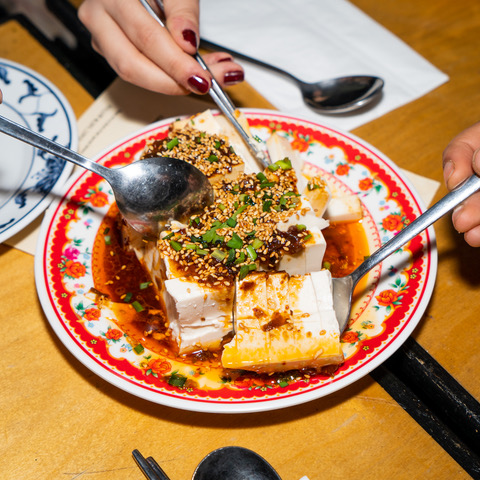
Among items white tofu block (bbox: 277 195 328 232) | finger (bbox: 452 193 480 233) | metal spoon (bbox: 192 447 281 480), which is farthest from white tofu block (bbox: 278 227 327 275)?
metal spoon (bbox: 192 447 281 480)

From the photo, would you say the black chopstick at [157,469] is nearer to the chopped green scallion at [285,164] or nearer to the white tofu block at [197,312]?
the white tofu block at [197,312]

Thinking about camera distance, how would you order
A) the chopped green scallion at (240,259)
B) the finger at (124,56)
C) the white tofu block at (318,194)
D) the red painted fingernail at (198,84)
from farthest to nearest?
the finger at (124,56)
the red painted fingernail at (198,84)
the white tofu block at (318,194)
the chopped green scallion at (240,259)

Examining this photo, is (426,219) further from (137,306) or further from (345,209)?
(137,306)

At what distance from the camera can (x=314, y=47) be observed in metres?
3.41

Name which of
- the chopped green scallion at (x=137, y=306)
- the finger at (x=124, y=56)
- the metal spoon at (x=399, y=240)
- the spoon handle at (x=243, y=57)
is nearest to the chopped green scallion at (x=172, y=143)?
the finger at (x=124, y=56)

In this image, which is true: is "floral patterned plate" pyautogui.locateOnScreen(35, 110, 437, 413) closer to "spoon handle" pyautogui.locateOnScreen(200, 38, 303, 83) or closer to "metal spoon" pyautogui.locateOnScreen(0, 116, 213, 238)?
"metal spoon" pyautogui.locateOnScreen(0, 116, 213, 238)

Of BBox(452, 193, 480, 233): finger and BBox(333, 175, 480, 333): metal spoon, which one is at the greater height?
BBox(333, 175, 480, 333): metal spoon

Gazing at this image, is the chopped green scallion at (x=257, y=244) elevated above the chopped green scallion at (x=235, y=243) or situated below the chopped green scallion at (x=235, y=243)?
below

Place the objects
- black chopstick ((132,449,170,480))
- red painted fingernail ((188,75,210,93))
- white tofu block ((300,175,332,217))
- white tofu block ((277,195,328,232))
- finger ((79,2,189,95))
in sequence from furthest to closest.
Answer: finger ((79,2,189,95)), red painted fingernail ((188,75,210,93)), white tofu block ((300,175,332,217)), white tofu block ((277,195,328,232)), black chopstick ((132,449,170,480))

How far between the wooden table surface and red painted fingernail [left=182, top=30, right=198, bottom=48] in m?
1.34

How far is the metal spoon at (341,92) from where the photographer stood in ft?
9.70

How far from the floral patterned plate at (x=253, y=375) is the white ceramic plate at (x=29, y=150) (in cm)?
14

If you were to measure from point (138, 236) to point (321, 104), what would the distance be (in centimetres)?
144

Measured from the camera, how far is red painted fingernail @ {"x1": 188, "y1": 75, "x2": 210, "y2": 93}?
243 centimetres
